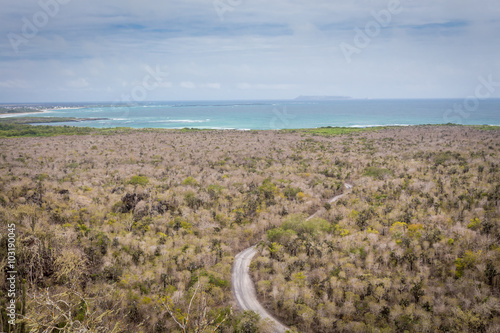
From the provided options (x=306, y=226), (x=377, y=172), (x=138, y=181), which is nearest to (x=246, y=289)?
(x=306, y=226)

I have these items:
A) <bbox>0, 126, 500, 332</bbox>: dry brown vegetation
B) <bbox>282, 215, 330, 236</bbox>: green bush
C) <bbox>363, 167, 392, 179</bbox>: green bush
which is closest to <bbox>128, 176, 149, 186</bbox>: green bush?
<bbox>0, 126, 500, 332</bbox>: dry brown vegetation

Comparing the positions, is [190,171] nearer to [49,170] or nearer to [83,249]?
[49,170]

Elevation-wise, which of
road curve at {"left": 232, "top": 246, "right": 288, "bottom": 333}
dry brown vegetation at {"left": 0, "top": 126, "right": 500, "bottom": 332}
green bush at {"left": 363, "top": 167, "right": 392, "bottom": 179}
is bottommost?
road curve at {"left": 232, "top": 246, "right": 288, "bottom": 333}

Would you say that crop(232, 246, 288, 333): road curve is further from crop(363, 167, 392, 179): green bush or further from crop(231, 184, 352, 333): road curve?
crop(363, 167, 392, 179): green bush

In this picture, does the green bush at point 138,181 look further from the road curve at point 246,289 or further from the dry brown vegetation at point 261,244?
the road curve at point 246,289

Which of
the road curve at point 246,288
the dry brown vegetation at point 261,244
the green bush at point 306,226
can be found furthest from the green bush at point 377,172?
the road curve at point 246,288
